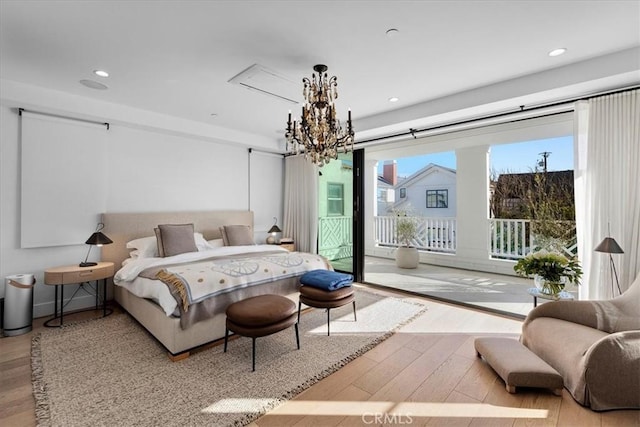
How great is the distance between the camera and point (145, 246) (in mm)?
3793

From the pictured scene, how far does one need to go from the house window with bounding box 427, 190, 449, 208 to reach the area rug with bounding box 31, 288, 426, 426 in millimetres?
5750

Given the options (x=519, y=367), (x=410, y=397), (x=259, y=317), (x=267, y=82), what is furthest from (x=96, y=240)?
(x=519, y=367)

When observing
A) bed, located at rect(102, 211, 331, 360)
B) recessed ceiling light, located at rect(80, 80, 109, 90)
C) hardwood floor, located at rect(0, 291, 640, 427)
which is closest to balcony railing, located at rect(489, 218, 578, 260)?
hardwood floor, located at rect(0, 291, 640, 427)

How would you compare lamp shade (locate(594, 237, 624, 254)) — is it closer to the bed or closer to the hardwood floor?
the hardwood floor

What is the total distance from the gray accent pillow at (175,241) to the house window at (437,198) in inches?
267

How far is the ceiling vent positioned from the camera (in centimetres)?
287

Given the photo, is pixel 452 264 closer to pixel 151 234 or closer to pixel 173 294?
pixel 173 294

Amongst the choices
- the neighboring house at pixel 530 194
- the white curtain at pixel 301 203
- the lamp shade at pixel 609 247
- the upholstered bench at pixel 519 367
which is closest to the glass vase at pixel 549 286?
the lamp shade at pixel 609 247

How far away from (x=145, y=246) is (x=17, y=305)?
1275 millimetres

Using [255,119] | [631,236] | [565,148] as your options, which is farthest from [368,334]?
[565,148]

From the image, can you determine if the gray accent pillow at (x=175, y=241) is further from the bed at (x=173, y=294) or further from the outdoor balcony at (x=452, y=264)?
the outdoor balcony at (x=452, y=264)

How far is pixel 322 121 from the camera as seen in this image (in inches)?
105

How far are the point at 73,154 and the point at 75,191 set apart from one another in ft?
1.53

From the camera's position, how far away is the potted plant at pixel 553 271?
9.23ft
